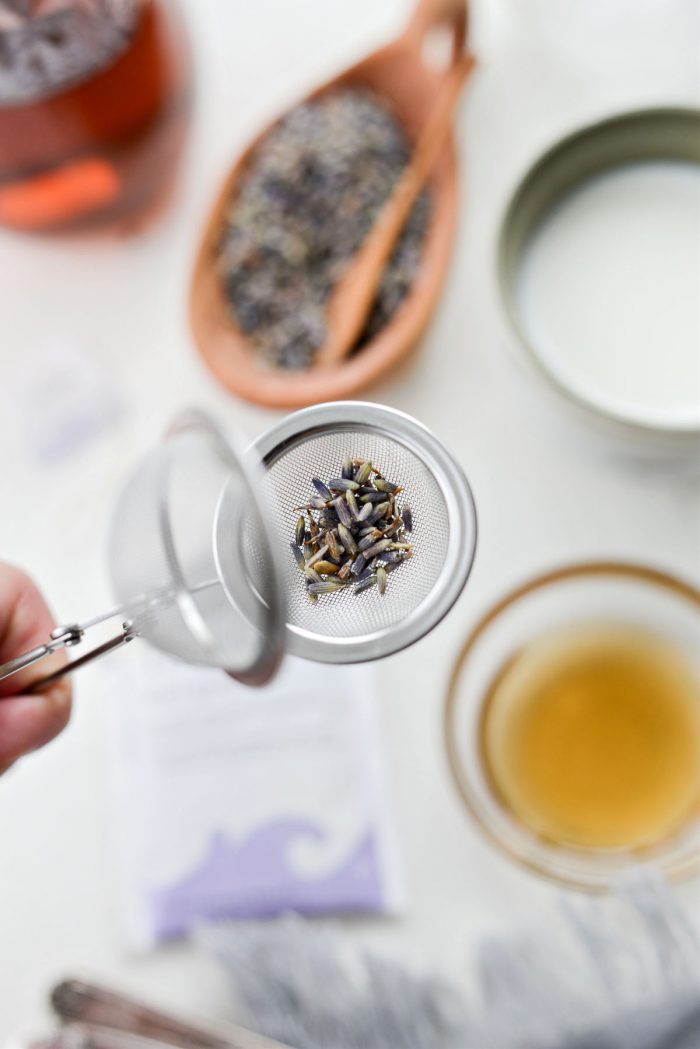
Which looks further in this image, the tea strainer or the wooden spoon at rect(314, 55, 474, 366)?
the wooden spoon at rect(314, 55, 474, 366)

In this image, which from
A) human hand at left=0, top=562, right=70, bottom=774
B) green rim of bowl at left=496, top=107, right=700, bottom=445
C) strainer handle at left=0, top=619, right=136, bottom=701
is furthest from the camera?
green rim of bowl at left=496, top=107, right=700, bottom=445

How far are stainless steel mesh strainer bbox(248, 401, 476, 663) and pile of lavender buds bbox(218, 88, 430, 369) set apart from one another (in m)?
0.25

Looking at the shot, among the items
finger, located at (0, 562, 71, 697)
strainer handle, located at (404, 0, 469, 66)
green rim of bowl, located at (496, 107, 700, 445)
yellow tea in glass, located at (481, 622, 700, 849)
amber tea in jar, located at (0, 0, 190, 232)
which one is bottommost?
yellow tea in glass, located at (481, 622, 700, 849)

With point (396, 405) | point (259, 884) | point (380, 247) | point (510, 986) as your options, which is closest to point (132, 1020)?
point (259, 884)

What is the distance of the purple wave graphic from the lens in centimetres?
92

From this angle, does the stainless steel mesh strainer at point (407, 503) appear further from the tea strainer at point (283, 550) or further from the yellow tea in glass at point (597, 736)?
the yellow tea in glass at point (597, 736)

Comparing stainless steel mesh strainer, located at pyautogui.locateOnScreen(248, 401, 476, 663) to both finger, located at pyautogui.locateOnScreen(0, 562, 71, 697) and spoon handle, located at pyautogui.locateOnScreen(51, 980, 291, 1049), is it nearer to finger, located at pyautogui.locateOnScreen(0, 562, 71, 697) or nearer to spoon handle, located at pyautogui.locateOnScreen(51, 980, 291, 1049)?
finger, located at pyautogui.locateOnScreen(0, 562, 71, 697)

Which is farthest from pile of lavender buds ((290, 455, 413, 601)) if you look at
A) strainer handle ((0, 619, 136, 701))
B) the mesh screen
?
strainer handle ((0, 619, 136, 701))

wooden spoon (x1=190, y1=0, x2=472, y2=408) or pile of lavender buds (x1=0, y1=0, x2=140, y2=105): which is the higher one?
pile of lavender buds (x1=0, y1=0, x2=140, y2=105)

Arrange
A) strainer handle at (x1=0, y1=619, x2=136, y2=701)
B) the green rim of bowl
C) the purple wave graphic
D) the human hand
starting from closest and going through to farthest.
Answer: strainer handle at (x1=0, y1=619, x2=136, y2=701)
the human hand
the green rim of bowl
the purple wave graphic

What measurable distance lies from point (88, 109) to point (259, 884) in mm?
654

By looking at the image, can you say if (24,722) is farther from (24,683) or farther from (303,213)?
(303,213)

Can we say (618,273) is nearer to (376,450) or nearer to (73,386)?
(376,450)

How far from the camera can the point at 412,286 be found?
91 centimetres
